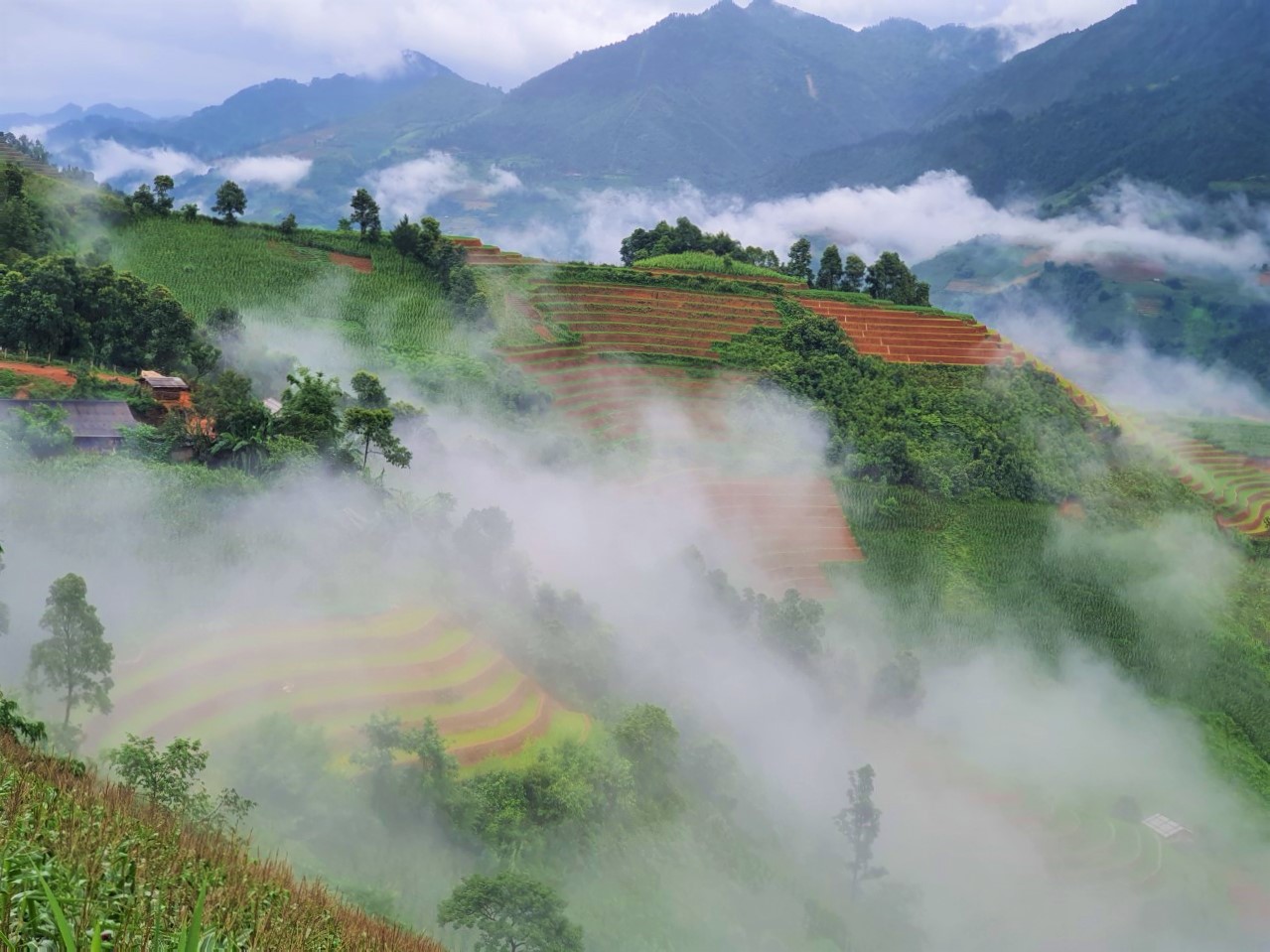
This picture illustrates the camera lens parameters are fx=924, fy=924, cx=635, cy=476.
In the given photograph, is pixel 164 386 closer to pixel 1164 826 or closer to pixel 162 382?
pixel 162 382

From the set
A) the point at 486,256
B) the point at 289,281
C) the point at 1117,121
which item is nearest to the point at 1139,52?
the point at 1117,121

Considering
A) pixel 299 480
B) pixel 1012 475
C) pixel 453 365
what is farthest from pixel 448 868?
pixel 1012 475

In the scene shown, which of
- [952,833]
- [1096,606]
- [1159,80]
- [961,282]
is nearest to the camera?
[952,833]

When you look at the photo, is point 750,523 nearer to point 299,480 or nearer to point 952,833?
point 952,833

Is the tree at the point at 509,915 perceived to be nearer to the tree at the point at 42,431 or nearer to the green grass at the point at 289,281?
the tree at the point at 42,431

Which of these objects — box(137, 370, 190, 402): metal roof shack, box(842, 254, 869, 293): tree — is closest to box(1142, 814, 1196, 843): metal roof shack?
box(137, 370, 190, 402): metal roof shack

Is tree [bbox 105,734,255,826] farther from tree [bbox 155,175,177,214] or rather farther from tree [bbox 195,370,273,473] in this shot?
tree [bbox 155,175,177,214]

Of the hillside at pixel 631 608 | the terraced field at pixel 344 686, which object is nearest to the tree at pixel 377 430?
the hillside at pixel 631 608
